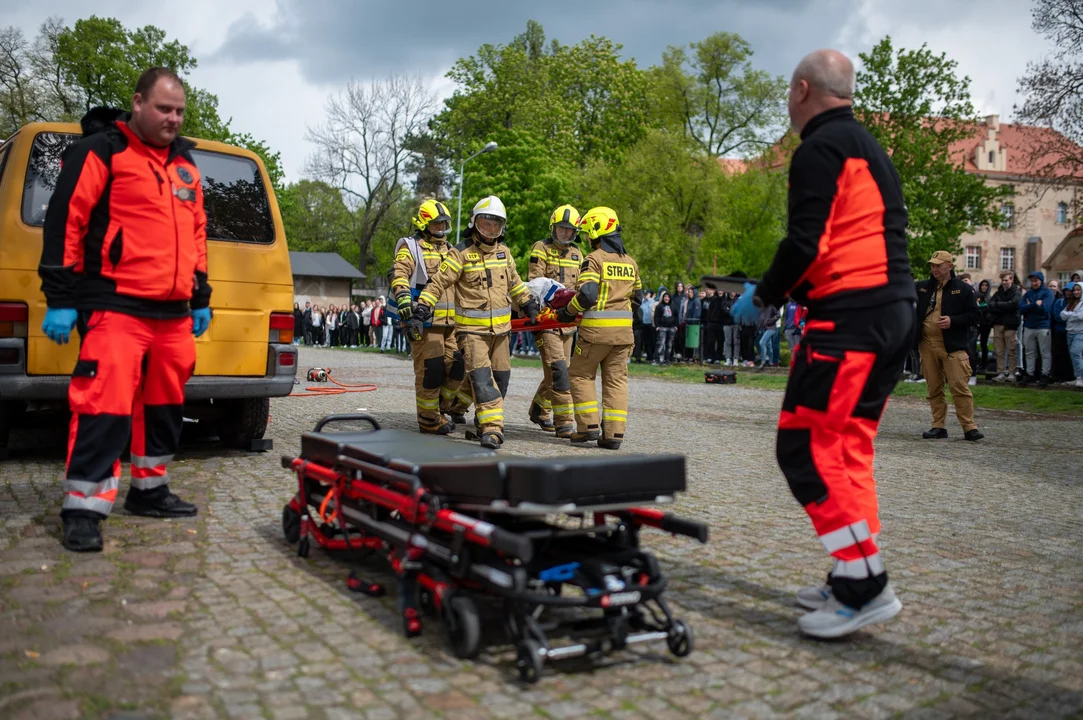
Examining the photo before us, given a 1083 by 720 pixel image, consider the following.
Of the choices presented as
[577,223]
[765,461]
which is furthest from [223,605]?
[577,223]

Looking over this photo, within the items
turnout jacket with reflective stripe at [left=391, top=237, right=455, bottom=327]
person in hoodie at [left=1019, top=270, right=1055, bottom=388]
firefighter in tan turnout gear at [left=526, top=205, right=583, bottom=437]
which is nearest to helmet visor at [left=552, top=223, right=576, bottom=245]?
firefighter in tan turnout gear at [left=526, top=205, right=583, bottom=437]

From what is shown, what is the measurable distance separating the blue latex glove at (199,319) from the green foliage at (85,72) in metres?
44.1

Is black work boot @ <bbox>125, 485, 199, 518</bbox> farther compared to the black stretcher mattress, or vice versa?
black work boot @ <bbox>125, 485, 199, 518</bbox>

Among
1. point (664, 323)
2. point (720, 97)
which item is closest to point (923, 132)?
point (720, 97)

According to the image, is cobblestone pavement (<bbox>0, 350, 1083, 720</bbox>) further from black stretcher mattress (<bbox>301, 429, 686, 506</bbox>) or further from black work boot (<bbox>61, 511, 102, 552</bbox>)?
black stretcher mattress (<bbox>301, 429, 686, 506</bbox>)

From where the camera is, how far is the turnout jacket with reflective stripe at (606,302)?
385 inches

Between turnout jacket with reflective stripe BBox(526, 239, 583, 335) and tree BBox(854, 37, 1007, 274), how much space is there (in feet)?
139

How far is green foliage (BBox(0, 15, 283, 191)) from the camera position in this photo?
46906 mm

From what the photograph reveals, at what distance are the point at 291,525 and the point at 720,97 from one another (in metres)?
57.6

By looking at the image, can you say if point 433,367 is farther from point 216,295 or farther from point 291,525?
point 291,525

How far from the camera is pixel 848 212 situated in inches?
161

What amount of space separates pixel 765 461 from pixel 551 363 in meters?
2.60

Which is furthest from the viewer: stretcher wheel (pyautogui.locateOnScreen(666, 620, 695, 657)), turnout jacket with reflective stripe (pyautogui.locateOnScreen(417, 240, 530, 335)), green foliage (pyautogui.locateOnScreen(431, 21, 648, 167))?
green foliage (pyautogui.locateOnScreen(431, 21, 648, 167))

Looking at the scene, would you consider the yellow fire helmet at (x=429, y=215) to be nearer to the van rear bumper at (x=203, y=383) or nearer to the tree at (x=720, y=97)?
the van rear bumper at (x=203, y=383)
